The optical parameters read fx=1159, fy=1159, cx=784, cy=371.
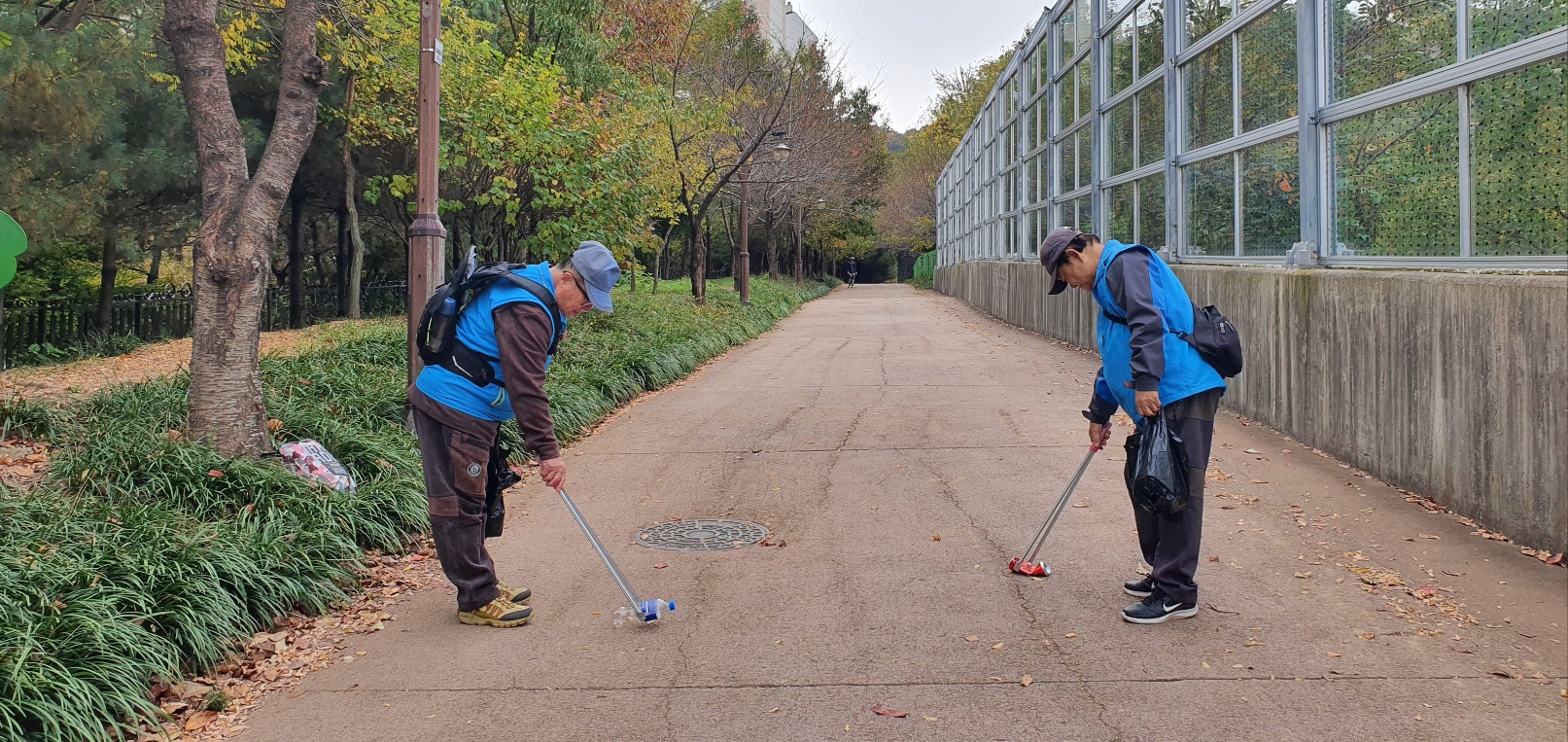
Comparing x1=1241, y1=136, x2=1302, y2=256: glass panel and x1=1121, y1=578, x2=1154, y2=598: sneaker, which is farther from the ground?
x1=1241, y1=136, x2=1302, y2=256: glass panel

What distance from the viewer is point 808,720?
3.87 meters

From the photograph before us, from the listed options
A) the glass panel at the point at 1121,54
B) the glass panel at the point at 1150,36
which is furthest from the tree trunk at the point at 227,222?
the glass panel at the point at 1121,54

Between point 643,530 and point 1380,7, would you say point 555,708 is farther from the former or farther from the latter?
point 1380,7

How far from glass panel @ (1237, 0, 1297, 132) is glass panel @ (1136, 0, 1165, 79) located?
2847 millimetres

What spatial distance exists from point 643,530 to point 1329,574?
11.9ft

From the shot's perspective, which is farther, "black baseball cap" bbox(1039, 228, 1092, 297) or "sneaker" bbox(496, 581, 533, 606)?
"sneaker" bbox(496, 581, 533, 606)

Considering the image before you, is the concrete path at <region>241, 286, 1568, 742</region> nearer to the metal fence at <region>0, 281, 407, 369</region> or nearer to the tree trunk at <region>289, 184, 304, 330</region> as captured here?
the metal fence at <region>0, 281, 407, 369</region>

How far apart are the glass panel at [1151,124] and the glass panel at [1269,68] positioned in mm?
2649

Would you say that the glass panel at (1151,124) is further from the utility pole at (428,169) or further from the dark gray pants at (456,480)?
the dark gray pants at (456,480)

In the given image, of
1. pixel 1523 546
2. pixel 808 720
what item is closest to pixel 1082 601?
pixel 808 720

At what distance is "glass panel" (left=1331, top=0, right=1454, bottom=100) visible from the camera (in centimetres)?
688

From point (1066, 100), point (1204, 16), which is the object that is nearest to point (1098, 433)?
point (1204, 16)

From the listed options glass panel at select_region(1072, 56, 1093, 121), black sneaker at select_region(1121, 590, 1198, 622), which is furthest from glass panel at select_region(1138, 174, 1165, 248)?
black sneaker at select_region(1121, 590, 1198, 622)

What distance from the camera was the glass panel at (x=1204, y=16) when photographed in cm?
1105
